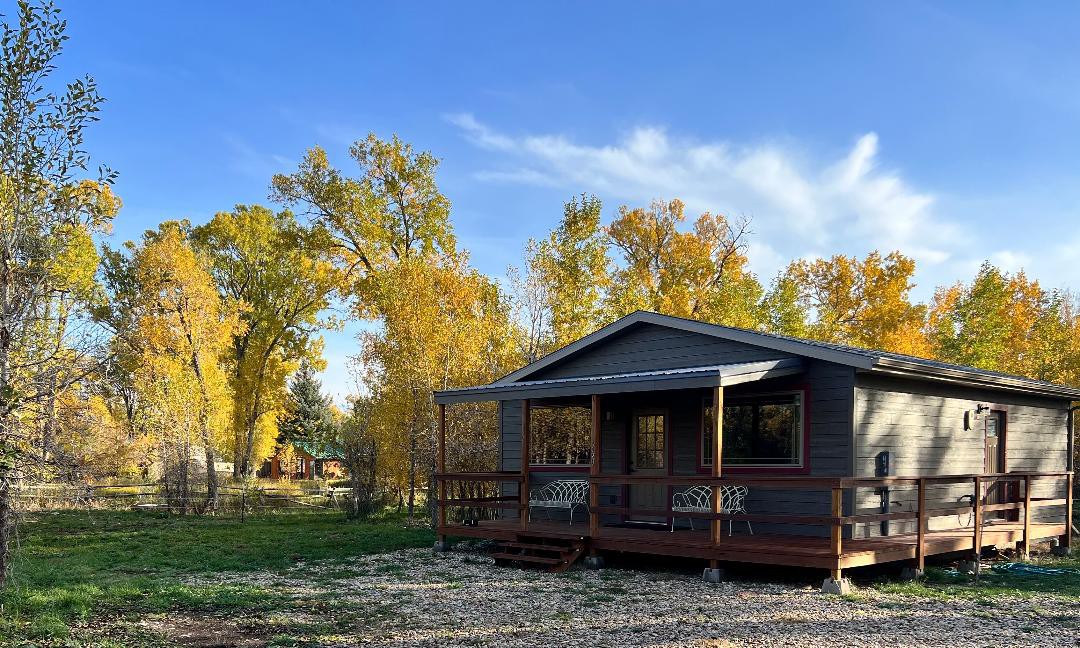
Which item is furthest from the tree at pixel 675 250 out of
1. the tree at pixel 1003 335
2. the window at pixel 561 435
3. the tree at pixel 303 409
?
the window at pixel 561 435

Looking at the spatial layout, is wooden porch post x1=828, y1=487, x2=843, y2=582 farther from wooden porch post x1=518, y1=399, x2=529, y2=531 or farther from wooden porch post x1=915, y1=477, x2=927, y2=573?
wooden porch post x1=518, y1=399, x2=529, y2=531

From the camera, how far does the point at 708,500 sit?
1291cm

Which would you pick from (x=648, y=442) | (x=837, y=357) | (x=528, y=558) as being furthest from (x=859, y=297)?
(x=528, y=558)

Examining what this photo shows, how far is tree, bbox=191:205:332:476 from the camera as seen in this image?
98.5 feet

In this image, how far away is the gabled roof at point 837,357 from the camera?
37.2 ft

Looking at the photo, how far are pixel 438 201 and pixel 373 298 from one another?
4.01 metres

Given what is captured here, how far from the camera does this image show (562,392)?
12.7 metres

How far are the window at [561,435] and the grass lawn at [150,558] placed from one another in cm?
264

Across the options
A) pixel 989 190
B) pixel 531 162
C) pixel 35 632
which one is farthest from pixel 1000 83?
pixel 35 632

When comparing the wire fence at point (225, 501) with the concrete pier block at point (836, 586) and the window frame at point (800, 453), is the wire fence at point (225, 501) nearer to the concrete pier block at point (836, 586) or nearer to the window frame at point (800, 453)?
the window frame at point (800, 453)

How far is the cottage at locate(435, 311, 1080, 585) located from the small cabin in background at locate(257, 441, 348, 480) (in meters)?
24.0

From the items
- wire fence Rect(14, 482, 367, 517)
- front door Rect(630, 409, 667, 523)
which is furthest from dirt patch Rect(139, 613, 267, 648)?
wire fence Rect(14, 482, 367, 517)

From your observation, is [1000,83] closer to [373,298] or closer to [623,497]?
[623,497]

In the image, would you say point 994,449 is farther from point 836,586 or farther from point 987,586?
point 836,586
